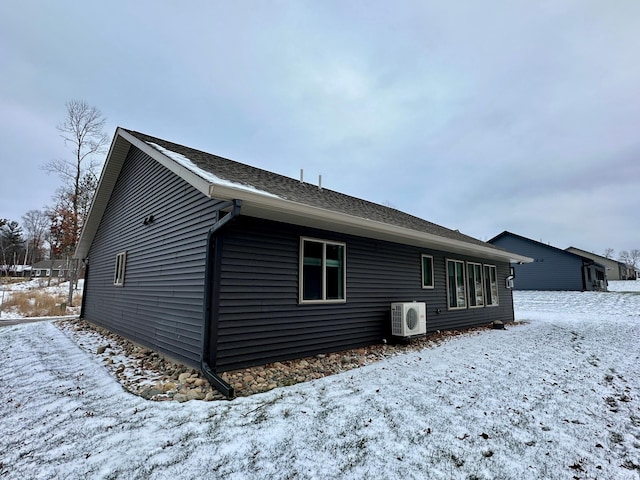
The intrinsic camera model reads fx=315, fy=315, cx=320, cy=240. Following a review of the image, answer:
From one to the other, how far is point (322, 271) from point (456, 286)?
17.3ft

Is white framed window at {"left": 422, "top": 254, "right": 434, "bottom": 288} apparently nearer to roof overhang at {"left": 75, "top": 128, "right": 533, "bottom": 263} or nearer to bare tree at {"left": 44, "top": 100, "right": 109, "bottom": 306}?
roof overhang at {"left": 75, "top": 128, "right": 533, "bottom": 263}

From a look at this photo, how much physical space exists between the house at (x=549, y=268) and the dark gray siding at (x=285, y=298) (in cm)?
1892

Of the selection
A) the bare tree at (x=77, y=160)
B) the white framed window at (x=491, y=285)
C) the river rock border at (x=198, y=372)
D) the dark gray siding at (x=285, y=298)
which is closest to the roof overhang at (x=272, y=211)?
the dark gray siding at (x=285, y=298)

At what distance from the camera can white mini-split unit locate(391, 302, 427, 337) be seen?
20.6 ft

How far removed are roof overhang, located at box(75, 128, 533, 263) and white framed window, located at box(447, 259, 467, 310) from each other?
0.44 meters

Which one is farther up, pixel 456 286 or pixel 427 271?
pixel 427 271

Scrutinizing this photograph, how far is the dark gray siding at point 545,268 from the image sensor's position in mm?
20203

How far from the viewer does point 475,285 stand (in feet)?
32.2

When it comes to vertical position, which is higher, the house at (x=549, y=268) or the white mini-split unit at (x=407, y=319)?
the house at (x=549, y=268)

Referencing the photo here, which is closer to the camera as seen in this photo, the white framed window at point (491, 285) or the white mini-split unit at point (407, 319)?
the white mini-split unit at point (407, 319)

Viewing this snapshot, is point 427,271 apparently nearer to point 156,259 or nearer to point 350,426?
point 350,426

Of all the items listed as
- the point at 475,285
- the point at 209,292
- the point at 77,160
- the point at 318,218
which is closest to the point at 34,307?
the point at 77,160

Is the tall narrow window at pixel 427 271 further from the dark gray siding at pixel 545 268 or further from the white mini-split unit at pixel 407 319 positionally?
the dark gray siding at pixel 545 268

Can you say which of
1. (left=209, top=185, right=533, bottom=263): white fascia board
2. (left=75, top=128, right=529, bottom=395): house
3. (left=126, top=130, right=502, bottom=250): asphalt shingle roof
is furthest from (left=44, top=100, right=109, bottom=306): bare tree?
(left=209, top=185, right=533, bottom=263): white fascia board
